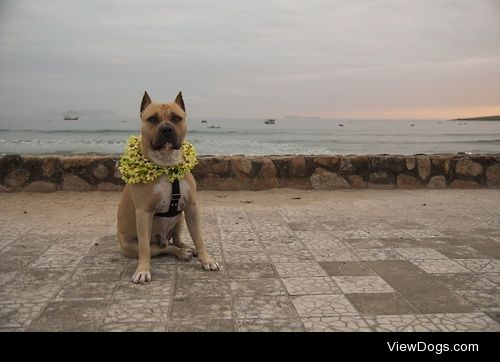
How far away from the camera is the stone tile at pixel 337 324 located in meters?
2.78

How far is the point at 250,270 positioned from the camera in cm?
396

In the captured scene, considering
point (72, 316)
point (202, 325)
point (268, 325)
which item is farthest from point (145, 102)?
point (268, 325)

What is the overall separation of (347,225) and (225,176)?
3.30 m

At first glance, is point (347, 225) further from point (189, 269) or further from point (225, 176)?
point (225, 176)

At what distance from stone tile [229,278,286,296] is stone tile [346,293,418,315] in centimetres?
54

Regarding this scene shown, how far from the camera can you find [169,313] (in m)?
3.03

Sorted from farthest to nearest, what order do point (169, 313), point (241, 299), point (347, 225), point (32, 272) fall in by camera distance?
point (347, 225) < point (32, 272) < point (241, 299) < point (169, 313)

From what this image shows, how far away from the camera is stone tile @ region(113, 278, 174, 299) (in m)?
3.34

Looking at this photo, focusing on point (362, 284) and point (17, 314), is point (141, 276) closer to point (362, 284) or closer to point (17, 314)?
point (17, 314)

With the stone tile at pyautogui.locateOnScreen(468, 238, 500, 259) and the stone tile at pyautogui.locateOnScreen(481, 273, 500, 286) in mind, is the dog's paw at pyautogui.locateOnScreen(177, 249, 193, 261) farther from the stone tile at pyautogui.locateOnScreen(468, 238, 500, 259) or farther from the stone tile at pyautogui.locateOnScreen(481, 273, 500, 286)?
the stone tile at pyautogui.locateOnScreen(468, 238, 500, 259)

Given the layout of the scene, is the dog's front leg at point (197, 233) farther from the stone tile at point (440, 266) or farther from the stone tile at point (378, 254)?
the stone tile at point (440, 266)

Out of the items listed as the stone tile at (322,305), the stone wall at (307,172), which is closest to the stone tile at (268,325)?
the stone tile at (322,305)

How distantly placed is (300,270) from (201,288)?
92 centimetres

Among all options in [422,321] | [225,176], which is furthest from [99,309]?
[225,176]
